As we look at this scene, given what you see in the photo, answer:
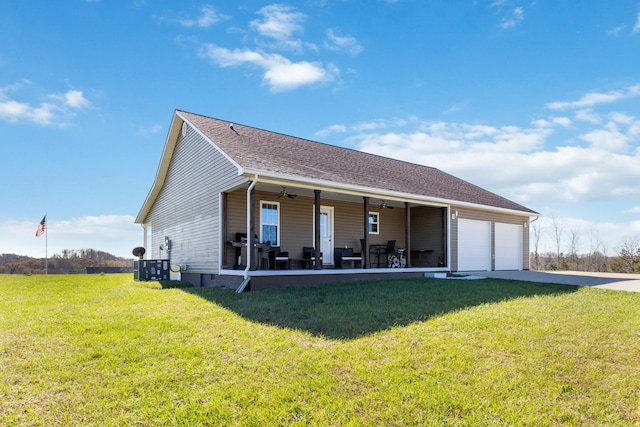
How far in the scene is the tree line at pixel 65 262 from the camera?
2597 cm

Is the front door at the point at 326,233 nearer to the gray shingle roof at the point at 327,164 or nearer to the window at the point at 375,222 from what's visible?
the gray shingle roof at the point at 327,164

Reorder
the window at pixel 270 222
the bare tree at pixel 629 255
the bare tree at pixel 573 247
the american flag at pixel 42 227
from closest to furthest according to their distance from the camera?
the window at pixel 270 222, the american flag at pixel 42 227, the bare tree at pixel 629 255, the bare tree at pixel 573 247

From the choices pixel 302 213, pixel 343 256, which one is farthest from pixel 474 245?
pixel 302 213

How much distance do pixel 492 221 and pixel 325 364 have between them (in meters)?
13.8

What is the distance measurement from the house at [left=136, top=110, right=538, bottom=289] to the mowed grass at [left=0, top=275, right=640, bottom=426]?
3403mm

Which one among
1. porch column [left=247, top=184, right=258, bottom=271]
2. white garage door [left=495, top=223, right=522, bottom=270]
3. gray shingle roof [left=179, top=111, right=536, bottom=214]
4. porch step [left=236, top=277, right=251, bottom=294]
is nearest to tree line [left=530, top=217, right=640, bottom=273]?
white garage door [left=495, top=223, right=522, bottom=270]

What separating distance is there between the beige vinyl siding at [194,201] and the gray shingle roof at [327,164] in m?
0.51

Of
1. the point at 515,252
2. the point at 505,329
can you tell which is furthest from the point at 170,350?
the point at 515,252

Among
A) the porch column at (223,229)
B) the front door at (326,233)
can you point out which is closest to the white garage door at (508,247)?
the front door at (326,233)

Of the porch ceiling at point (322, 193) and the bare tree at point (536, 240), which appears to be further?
the bare tree at point (536, 240)

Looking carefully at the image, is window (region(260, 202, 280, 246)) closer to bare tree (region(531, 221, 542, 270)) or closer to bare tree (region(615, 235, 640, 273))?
bare tree (region(615, 235, 640, 273))

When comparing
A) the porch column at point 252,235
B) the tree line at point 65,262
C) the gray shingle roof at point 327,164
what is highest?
the gray shingle roof at point 327,164

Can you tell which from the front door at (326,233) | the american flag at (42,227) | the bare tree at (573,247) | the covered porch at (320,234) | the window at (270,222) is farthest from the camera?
the bare tree at (573,247)

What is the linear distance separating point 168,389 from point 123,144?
1222cm
